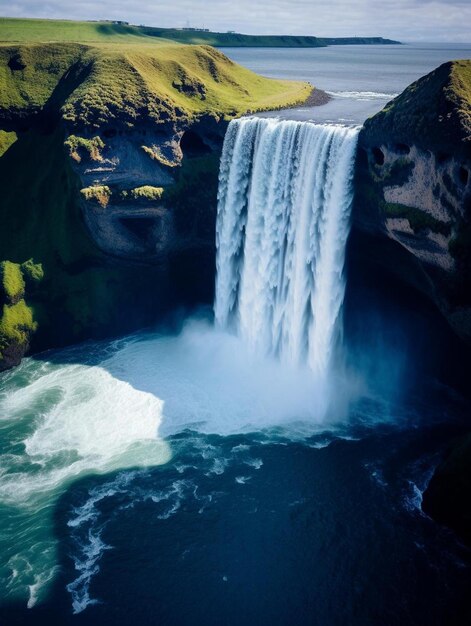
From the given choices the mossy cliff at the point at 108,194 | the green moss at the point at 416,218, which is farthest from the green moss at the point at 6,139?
the green moss at the point at 416,218

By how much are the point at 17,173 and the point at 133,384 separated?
24016mm

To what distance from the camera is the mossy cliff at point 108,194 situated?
42.7 metres

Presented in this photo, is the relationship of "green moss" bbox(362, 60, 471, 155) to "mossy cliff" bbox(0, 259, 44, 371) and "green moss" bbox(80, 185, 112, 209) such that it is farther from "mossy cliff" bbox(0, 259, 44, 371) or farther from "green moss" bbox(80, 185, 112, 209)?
"mossy cliff" bbox(0, 259, 44, 371)

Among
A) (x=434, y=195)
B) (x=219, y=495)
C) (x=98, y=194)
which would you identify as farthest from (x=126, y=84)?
(x=219, y=495)

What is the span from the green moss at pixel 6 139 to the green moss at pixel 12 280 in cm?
1244

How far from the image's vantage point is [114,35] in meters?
106

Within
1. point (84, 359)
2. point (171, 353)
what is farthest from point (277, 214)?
point (84, 359)

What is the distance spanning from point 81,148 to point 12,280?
12148 mm

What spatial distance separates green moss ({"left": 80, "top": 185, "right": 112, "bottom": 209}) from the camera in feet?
138

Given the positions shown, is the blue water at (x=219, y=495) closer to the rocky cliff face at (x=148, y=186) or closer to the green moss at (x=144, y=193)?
the rocky cliff face at (x=148, y=186)

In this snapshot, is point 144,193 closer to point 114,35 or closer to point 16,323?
point 16,323

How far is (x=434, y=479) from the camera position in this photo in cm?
2761

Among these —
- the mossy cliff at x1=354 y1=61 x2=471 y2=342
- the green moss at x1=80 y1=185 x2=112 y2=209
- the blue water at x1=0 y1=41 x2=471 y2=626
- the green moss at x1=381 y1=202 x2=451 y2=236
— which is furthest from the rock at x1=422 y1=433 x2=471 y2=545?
the green moss at x1=80 y1=185 x2=112 y2=209

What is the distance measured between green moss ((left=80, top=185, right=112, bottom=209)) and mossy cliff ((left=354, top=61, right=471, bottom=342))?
20.1 metres
